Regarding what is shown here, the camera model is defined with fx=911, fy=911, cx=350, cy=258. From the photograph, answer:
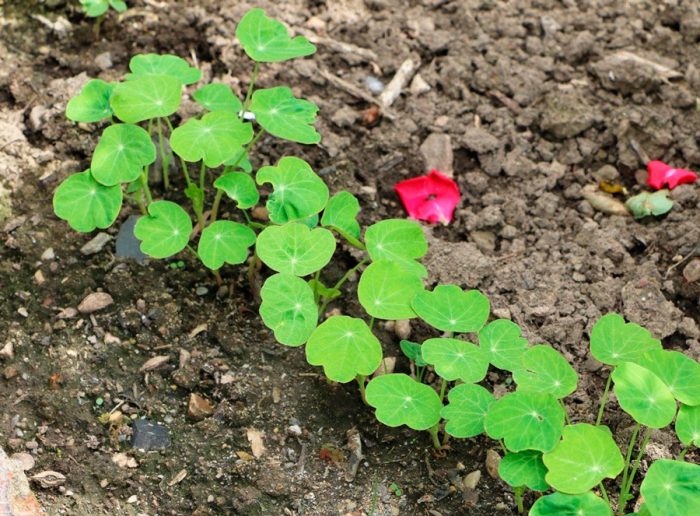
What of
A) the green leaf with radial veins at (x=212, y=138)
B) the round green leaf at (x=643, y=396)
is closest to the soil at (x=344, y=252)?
the round green leaf at (x=643, y=396)

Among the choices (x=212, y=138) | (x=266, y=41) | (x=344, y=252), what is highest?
(x=266, y=41)

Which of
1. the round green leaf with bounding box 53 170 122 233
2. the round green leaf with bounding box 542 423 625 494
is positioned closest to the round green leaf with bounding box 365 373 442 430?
the round green leaf with bounding box 542 423 625 494

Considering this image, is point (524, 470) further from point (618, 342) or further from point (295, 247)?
point (295, 247)

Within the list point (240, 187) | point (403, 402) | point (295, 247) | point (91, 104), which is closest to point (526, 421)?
point (403, 402)

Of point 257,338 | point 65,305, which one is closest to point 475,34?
point 257,338

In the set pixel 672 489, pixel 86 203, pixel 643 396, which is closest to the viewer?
pixel 672 489

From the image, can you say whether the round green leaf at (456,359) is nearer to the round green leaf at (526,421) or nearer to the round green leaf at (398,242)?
the round green leaf at (526,421)
